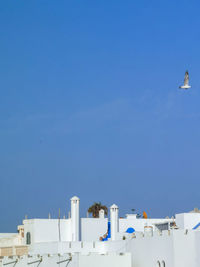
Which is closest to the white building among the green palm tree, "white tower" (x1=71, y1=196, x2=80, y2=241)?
"white tower" (x1=71, y1=196, x2=80, y2=241)

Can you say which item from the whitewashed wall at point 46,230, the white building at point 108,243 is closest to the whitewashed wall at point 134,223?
the white building at point 108,243

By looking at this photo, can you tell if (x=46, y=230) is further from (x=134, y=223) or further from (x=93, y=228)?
(x=134, y=223)

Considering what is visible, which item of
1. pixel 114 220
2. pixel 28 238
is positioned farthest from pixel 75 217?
pixel 28 238

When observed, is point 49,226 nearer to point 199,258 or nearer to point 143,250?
point 143,250

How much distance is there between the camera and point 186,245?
79.9 feet

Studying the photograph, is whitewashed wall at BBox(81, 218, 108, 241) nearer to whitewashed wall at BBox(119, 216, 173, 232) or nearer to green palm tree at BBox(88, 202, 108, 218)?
whitewashed wall at BBox(119, 216, 173, 232)

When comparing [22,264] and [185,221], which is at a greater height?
[185,221]

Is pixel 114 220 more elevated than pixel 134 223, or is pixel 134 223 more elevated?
pixel 114 220

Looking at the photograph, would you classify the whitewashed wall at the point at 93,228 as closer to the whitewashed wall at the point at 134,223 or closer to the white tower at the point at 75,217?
the white tower at the point at 75,217

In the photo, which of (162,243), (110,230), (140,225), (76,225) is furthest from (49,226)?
(162,243)

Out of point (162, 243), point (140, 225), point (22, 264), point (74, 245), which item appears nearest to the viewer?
point (162, 243)

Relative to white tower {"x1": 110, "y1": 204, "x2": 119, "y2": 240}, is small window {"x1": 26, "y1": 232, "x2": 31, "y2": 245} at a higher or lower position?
lower

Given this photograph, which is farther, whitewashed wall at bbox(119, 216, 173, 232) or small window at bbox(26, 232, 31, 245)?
whitewashed wall at bbox(119, 216, 173, 232)

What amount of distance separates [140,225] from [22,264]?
1623cm
